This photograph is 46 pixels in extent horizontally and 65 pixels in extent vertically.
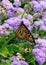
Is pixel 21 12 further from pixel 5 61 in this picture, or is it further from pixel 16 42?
pixel 5 61

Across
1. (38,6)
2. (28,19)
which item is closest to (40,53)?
(28,19)

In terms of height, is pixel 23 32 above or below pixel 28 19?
above

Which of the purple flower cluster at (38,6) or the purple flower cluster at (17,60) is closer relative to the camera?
the purple flower cluster at (17,60)

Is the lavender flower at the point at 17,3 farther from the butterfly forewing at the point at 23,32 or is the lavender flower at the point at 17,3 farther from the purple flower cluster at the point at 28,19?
the butterfly forewing at the point at 23,32

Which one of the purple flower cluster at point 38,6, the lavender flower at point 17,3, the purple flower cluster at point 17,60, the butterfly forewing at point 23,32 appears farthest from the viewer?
the lavender flower at point 17,3

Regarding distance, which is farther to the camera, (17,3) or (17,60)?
(17,3)

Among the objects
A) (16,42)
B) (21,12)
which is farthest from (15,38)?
(21,12)

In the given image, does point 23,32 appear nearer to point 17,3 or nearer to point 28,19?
point 28,19

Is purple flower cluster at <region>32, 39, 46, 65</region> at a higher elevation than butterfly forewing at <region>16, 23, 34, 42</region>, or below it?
below

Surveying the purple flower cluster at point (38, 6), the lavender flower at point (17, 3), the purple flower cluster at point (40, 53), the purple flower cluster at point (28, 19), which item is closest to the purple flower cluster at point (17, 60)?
the purple flower cluster at point (28, 19)

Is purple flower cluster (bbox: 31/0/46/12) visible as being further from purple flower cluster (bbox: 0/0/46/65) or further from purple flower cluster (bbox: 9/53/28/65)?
purple flower cluster (bbox: 9/53/28/65)

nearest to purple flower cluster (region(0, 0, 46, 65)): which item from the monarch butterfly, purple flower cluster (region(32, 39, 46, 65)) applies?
purple flower cluster (region(32, 39, 46, 65))
